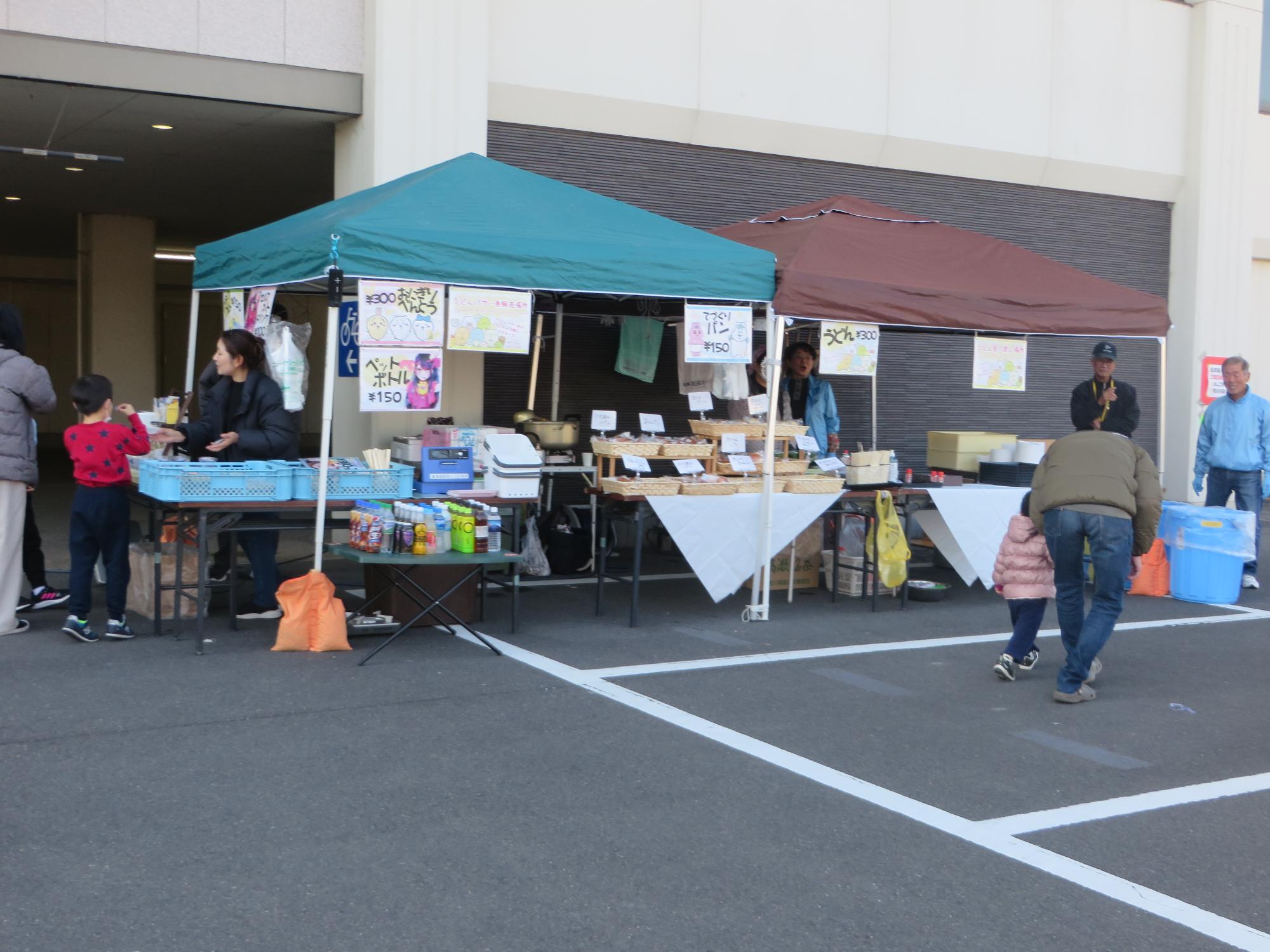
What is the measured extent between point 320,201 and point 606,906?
13.5m

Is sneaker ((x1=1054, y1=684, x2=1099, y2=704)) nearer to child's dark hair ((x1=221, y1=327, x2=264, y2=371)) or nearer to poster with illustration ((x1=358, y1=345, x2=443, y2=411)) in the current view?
poster with illustration ((x1=358, y1=345, x2=443, y2=411))

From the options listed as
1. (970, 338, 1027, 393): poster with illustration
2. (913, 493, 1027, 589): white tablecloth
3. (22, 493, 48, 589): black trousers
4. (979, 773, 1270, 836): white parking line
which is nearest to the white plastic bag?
(22, 493, 48, 589): black trousers

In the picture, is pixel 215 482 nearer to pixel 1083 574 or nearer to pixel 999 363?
pixel 1083 574

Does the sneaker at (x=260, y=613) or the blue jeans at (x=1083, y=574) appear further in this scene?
the sneaker at (x=260, y=613)

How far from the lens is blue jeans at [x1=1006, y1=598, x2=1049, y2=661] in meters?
6.78

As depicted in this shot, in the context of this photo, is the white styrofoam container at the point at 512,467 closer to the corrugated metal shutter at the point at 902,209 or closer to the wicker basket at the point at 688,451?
the wicker basket at the point at 688,451

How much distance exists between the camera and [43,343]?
2433 centimetres

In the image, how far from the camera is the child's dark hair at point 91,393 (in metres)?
6.96

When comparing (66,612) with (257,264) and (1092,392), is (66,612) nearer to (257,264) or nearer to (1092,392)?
(257,264)

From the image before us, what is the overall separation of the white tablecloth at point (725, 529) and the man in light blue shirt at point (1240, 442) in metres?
4.03

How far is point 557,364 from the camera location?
10.2m

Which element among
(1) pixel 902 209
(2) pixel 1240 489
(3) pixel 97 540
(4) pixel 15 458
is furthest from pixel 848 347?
(4) pixel 15 458

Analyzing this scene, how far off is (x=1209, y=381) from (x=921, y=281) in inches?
279

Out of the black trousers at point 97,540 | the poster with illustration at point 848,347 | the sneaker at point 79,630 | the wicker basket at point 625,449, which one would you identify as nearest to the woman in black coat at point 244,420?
the black trousers at point 97,540
